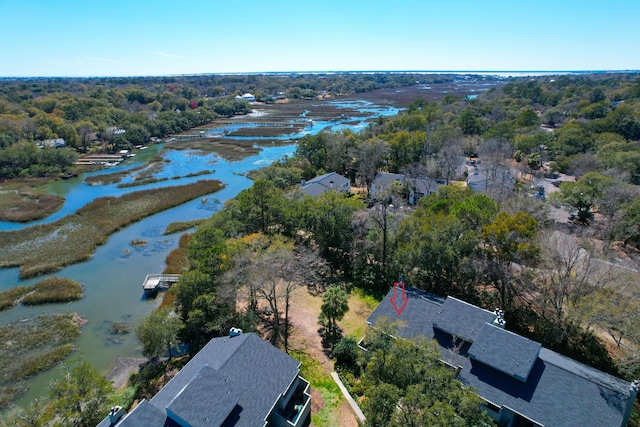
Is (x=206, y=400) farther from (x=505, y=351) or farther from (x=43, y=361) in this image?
(x=43, y=361)

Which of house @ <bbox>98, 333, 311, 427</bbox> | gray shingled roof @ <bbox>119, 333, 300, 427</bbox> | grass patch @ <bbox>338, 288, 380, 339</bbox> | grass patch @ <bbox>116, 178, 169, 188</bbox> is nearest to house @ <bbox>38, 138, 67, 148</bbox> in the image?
grass patch @ <bbox>116, 178, 169, 188</bbox>

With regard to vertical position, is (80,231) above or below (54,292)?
above

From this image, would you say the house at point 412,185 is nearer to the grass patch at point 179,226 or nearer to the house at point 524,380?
the grass patch at point 179,226

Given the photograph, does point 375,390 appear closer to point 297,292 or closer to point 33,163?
point 297,292

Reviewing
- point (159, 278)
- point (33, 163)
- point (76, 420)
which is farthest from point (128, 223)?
point (33, 163)

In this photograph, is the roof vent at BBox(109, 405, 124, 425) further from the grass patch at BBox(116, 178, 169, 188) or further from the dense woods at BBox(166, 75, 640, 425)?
the grass patch at BBox(116, 178, 169, 188)

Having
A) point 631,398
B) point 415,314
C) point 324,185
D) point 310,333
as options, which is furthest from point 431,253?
point 324,185
